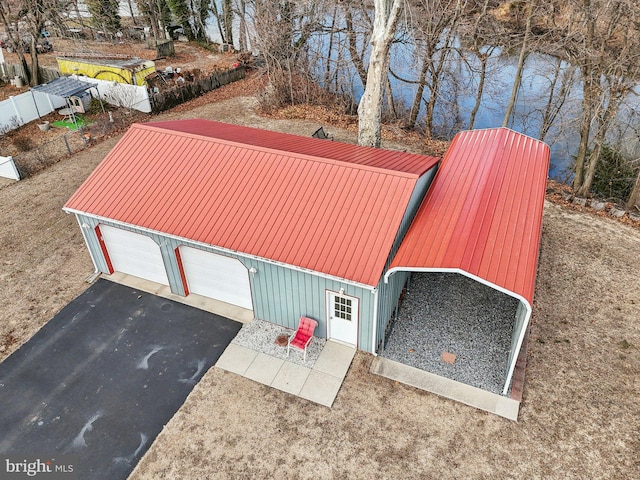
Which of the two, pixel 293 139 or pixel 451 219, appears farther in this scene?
pixel 293 139

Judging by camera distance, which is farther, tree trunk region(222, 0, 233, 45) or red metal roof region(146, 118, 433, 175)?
tree trunk region(222, 0, 233, 45)

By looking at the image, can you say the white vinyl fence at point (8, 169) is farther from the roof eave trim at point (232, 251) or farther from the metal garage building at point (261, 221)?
the roof eave trim at point (232, 251)

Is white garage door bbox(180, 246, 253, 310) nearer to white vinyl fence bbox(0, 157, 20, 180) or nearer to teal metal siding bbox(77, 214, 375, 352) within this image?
teal metal siding bbox(77, 214, 375, 352)

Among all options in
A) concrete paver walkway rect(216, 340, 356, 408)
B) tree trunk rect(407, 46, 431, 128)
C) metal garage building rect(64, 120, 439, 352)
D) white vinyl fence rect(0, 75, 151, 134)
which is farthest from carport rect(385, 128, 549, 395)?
white vinyl fence rect(0, 75, 151, 134)

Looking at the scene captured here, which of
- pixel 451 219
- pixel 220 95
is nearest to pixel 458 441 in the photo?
pixel 451 219

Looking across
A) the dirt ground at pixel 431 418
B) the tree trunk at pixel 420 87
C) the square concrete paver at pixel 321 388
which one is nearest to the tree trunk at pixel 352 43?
the tree trunk at pixel 420 87

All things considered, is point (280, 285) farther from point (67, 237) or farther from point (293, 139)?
point (67, 237)

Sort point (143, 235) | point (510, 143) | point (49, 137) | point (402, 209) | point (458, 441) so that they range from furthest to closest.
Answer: point (49, 137) < point (510, 143) < point (143, 235) < point (402, 209) < point (458, 441)

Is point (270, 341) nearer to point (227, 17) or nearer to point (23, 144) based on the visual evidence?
point (23, 144)
